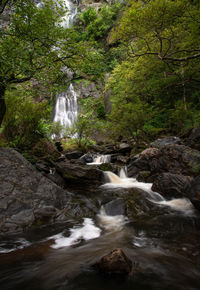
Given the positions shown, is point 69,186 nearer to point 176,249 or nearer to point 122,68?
point 176,249

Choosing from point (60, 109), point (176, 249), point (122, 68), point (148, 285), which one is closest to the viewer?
point (148, 285)

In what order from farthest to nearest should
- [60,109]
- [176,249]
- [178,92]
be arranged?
[60,109] → [178,92] → [176,249]

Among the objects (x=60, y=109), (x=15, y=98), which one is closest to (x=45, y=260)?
(x=15, y=98)

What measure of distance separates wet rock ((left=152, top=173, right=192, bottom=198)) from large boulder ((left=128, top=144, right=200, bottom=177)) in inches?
36.2

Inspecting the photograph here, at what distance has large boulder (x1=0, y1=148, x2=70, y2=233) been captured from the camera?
3.90 meters

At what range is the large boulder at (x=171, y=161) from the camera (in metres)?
6.89

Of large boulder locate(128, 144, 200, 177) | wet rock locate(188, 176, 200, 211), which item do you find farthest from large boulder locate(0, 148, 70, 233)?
large boulder locate(128, 144, 200, 177)

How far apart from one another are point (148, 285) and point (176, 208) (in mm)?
3781

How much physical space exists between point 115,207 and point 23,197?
2675mm

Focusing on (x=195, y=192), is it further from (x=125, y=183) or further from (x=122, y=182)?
(x=122, y=182)

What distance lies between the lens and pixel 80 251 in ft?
9.93

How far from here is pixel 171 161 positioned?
297 inches

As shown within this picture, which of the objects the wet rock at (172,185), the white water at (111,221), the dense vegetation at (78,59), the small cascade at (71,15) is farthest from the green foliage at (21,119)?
the small cascade at (71,15)

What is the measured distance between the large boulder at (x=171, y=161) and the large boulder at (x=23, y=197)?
4.57 metres
